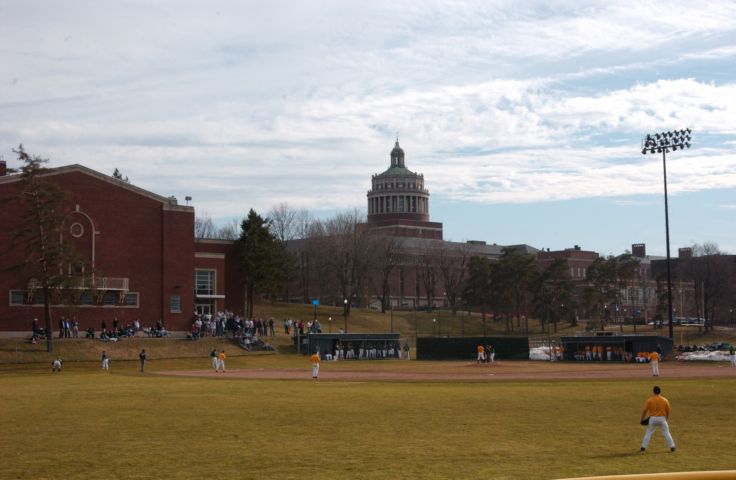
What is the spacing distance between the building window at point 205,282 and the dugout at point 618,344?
34.9 m

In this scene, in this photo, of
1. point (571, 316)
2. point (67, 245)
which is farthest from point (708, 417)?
point (571, 316)

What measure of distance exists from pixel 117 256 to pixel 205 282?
458 inches

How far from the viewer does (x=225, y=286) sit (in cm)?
9669

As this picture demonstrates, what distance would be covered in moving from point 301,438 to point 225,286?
73180 millimetres

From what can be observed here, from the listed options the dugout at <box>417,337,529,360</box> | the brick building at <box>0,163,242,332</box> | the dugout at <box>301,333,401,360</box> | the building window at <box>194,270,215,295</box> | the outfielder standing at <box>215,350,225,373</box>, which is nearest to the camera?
Answer: the outfielder standing at <box>215,350,225,373</box>

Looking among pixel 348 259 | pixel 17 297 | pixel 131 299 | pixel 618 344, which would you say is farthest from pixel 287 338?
pixel 348 259

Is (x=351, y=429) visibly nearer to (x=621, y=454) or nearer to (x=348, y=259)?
(x=621, y=454)

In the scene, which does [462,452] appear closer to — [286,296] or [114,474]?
[114,474]

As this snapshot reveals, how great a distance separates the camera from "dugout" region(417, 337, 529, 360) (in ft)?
269

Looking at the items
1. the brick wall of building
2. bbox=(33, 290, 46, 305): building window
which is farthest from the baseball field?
the brick wall of building

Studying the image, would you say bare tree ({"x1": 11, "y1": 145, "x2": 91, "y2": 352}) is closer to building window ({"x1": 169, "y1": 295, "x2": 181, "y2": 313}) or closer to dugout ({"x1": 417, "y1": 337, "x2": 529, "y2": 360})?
building window ({"x1": 169, "y1": 295, "x2": 181, "y2": 313})

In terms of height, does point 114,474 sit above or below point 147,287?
below

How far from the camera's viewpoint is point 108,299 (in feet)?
259

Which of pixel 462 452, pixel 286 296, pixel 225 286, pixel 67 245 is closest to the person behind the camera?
A: pixel 462 452
